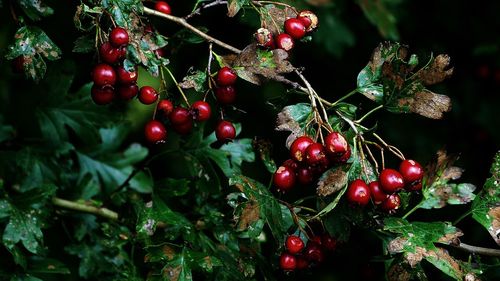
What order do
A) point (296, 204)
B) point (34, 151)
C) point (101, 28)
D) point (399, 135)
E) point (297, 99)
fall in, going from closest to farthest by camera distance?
1. point (101, 28)
2. point (296, 204)
3. point (297, 99)
4. point (34, 151)
5. point (399, 135)

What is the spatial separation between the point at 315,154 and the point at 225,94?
0.20 meters

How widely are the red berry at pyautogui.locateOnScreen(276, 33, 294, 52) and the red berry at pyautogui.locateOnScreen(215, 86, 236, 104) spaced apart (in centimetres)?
11

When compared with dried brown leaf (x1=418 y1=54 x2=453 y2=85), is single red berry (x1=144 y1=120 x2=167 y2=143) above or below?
below

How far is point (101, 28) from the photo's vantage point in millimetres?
1140

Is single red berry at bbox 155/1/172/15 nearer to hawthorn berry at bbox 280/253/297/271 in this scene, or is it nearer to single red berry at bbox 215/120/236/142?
single red berry at bbox 215/120/236/142

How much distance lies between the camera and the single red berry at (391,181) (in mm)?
1082

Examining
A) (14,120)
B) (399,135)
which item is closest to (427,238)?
(14,120)

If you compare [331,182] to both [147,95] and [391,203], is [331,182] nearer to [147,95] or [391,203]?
[391,203]

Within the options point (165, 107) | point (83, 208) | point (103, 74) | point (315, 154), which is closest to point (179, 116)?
point (165, 107)

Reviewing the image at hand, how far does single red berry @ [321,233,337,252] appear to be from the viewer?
1211mm

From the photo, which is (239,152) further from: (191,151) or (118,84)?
(118,84)

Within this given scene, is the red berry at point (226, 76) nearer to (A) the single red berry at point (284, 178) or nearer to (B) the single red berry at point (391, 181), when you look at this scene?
(A) the single red berry at point (284, 178)

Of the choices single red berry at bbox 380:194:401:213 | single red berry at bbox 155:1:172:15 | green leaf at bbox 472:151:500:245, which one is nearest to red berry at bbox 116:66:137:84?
single red berry at bbox 155:1:172:15

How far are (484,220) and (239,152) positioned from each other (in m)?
0.58
